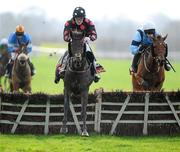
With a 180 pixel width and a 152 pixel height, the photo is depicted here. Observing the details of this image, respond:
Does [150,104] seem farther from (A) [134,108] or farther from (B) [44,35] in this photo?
(B) [44,35]

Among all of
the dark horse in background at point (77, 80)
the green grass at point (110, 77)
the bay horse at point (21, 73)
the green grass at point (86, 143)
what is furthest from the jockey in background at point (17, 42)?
the green grass at point (110, 77)

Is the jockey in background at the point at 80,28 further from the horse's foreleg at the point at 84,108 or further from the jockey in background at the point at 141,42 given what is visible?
the jockey in background at the point at 141,42

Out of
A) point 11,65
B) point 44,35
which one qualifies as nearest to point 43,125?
point 11,65

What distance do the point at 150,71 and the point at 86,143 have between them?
12.5 feet

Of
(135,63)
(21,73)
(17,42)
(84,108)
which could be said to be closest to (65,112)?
(84,108)

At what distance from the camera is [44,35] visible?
8838cm

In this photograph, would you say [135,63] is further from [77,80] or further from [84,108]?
[84,108]

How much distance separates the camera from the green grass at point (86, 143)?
41.9 feet

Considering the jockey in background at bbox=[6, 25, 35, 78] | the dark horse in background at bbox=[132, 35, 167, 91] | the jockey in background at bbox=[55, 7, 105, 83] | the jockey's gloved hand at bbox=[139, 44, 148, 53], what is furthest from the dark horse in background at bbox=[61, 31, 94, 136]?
the jockey in background at bbox=[6, 25, 35, 78]

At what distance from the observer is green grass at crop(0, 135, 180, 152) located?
41.9ft

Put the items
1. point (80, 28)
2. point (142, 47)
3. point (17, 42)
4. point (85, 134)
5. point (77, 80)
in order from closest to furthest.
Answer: point (85, 134)
point (80, 28)
point (77, 80)
point (142, 47)
point (17, 42)

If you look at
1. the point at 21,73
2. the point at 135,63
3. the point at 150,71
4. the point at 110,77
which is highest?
the point at 110,77

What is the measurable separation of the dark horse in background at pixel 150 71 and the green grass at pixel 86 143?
2.16m

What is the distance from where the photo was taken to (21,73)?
19.3m
